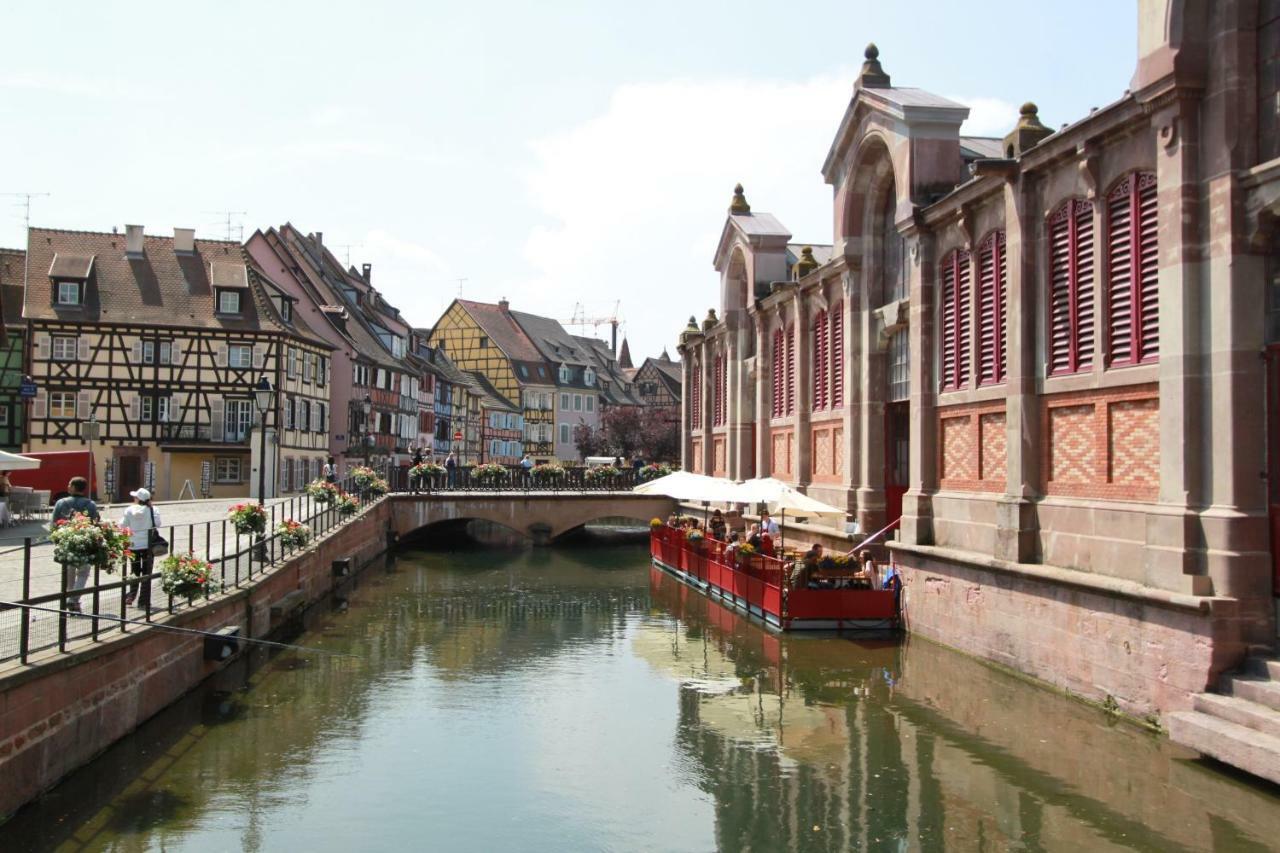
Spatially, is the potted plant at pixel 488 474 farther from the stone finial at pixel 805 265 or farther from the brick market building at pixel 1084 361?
the brick market building at pixel 1084 361

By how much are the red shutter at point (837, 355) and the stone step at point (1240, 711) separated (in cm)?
1574

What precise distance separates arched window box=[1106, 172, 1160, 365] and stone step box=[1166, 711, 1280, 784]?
4630 mm

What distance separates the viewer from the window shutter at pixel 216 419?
47406 mm

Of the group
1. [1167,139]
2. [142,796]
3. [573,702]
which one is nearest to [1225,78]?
[1167,139]

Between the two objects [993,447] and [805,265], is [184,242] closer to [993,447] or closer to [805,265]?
[805,265]

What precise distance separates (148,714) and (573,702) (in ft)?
19.3

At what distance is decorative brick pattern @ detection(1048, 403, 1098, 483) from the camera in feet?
A: 53.9

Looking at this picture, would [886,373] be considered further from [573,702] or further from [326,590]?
[326,590]

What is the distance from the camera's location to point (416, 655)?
850 inches

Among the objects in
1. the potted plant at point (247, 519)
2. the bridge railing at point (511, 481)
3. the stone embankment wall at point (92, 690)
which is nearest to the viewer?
the stone embankment wall at point (92, 690)

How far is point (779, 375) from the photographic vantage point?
34.1m

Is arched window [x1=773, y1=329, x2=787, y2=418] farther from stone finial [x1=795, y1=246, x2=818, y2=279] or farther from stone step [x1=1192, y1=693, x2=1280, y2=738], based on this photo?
stone step [x1=1192, y1=693, x2=1280, y2=738]

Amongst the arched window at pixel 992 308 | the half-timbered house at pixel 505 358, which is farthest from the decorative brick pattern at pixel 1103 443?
the half-timbered house at pixel 505 358

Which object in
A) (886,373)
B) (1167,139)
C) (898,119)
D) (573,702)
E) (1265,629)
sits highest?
(898,119)
